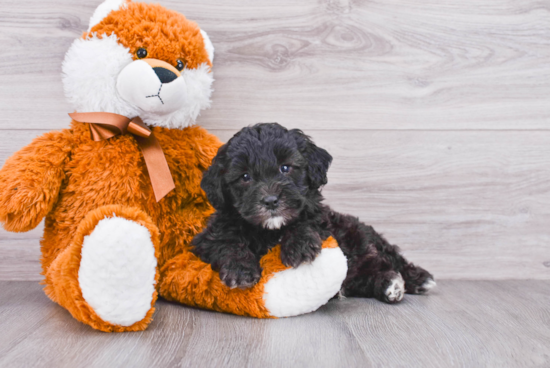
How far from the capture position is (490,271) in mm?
1929

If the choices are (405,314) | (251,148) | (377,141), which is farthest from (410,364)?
(377,141)

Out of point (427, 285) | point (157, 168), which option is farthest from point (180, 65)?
point (427, 285)

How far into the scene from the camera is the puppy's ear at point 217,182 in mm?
1296

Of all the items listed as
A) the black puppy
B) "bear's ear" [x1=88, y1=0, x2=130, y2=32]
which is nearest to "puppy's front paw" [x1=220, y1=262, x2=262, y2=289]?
the black puppy

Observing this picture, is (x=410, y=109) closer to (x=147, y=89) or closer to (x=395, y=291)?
(x=395, y=291)

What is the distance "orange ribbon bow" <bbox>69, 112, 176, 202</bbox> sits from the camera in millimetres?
1359

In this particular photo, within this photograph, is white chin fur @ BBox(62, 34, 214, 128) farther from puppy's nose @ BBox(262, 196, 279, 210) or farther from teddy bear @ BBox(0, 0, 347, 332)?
puppy's nose @ BBox(262, 196, 279, 210)

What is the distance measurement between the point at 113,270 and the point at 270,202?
1.44 feet

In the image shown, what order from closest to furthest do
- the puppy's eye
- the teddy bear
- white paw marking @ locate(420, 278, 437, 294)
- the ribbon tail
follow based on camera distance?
the teddy bear < the puppy's eye < the ribbon tail < white paw marking @ locate(420, 278, 437, 294)

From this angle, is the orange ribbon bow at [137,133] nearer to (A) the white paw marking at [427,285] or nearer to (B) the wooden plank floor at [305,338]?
(B) the wooden plank floor at [305,338]

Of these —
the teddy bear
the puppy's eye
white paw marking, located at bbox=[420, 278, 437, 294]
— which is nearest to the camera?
the teddy bear

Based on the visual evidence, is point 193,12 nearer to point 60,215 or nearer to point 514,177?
point 60,215

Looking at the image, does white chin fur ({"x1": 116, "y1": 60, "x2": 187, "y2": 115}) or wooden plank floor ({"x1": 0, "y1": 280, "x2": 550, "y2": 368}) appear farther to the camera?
white chin fur ({"x1": 116, "y1": 60, "x2": 187, "y2": 115})

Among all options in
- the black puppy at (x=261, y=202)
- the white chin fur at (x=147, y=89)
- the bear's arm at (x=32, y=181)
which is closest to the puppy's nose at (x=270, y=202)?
the black puppy at (x=261, y=202)
